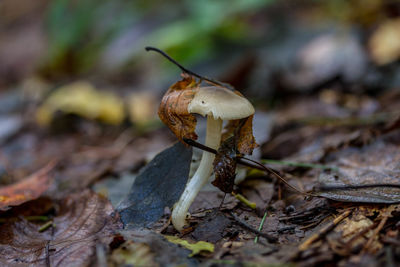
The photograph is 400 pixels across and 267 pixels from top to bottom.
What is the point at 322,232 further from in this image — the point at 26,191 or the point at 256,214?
the point at 26,191

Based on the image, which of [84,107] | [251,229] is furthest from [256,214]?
[84,107]

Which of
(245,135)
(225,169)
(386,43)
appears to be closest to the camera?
(225,169)

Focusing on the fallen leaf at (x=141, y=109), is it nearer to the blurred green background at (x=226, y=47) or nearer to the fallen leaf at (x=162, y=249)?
the blurred green background at (x=226, y=47)

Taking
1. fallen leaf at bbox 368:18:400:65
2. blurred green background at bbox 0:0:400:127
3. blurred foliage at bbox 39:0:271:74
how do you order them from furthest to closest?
blurred foliage at bbox 39:0:271:74 < blurred green background at bbox 0:0:400:127 < fallen leaf at bbox 368:18:400:65

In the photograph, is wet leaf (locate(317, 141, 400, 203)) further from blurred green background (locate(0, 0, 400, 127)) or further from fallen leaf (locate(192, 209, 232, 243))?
blurred green background (locate(0, 0, 400, 127))

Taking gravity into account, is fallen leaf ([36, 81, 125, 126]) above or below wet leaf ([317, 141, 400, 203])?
below

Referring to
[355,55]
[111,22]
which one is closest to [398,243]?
[355,55]

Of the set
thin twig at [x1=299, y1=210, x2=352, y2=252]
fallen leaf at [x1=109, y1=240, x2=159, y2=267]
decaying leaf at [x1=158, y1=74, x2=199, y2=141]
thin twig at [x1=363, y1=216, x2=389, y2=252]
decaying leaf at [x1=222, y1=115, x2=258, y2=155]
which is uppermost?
decaying leaf at [x1=158, y1=74, x2=199, y2=141]

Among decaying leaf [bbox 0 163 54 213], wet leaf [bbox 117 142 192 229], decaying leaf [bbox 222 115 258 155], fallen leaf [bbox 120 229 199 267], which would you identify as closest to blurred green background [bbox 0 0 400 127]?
decaying leaf [bbox 222 115 258 155]

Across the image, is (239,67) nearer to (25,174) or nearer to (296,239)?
(25,174)

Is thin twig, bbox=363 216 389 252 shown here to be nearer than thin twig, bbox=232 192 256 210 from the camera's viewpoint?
Yes
